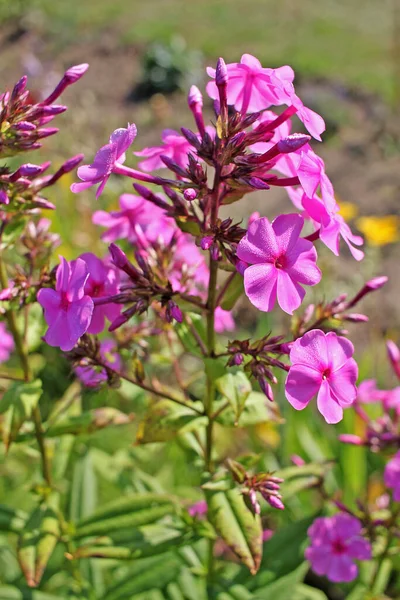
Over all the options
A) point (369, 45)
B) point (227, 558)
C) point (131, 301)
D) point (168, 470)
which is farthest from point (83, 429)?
point (369, 45)

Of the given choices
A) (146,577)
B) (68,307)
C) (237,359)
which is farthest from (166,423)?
(146,577)

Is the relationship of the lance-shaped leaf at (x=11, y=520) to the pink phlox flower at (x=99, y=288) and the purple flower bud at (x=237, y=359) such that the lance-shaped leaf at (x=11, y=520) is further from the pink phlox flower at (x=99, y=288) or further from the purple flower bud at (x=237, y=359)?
the purple flower bud at (x=237, y=359)

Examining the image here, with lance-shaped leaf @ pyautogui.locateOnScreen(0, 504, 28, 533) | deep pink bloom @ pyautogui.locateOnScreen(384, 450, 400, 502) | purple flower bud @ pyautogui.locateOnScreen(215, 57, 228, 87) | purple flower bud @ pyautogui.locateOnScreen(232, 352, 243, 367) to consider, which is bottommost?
lance-shaped leaf @ pyautogui.locateOnScreen(0, 504, 28, 533)

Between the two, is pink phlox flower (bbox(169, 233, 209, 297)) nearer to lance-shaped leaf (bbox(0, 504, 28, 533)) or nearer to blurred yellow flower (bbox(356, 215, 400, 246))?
lance-shaped leaf (bbox(0, 504, 28, 533))

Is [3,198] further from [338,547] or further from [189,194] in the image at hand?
[338,547]

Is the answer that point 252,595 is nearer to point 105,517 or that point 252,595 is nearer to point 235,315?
point 105,517

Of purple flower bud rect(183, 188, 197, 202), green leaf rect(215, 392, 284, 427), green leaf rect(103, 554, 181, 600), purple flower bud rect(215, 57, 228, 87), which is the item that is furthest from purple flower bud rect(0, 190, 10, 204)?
green leaf rect(103, 554, 181, 600)

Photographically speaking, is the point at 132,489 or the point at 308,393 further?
the point at 132,489
